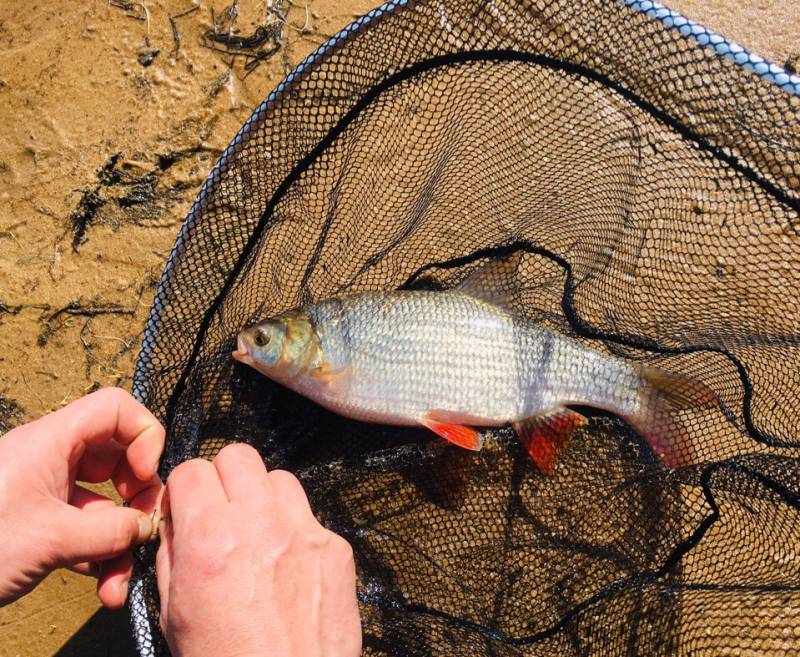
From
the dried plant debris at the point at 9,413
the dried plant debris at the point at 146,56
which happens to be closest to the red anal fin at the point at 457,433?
the dried plant debris at the point at 9,413

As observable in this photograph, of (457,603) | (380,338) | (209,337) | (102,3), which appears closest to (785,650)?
(457,603)

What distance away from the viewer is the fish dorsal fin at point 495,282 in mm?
2275

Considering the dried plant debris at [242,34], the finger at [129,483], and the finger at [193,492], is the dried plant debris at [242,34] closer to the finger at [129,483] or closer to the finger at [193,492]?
the finger at [129,483]

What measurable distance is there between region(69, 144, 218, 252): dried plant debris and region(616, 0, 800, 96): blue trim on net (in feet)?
6.05

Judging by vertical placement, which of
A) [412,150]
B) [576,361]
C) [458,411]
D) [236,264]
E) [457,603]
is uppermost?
[412,150]

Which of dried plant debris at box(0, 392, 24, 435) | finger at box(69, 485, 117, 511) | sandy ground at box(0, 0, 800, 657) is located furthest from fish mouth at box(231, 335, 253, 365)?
dried plant debris at box(0, 392, 24, 435)

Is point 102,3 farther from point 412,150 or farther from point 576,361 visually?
point 576,361

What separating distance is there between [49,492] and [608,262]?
1.92m

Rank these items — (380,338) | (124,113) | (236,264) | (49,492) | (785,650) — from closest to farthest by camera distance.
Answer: (49,492)
(785,650)
(236,264)
(380,338)
(124,113)

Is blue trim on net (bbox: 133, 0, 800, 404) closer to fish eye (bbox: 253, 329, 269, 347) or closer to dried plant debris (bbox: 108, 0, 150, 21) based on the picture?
fish eye (bbox: 253, 329, 269, 347)

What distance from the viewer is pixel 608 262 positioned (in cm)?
227

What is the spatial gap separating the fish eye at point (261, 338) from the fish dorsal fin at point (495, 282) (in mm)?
737

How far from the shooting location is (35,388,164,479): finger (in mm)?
1351

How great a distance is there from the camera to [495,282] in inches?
89.7
